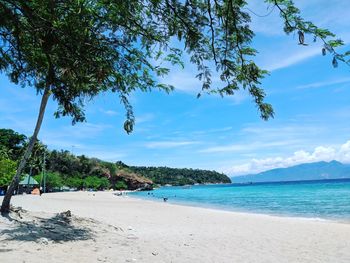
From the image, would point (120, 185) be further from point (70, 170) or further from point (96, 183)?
point (70, 170)

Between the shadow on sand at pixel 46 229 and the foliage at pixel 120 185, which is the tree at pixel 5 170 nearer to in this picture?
the shadow on sand at pixel 46 229

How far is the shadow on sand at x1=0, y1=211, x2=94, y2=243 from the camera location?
9.57m

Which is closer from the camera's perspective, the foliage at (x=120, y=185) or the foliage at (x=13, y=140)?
the foliage at (x=13, y=140)

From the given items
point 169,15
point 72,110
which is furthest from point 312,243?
point 169,15

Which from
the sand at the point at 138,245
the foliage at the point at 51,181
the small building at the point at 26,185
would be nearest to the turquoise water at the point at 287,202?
the sand at the point at 138,245

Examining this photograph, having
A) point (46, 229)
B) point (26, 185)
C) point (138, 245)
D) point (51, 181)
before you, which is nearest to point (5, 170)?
point (26, 185)

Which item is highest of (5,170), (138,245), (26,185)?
(5,170)

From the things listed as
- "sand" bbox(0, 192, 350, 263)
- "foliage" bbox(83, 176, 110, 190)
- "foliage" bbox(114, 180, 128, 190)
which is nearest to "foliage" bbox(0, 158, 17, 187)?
"sand" bbox(0, 192, 350, 263)

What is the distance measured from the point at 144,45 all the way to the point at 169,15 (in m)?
1.00

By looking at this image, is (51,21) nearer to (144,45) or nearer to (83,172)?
(144,45)

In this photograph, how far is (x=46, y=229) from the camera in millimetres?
10547

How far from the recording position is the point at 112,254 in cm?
859

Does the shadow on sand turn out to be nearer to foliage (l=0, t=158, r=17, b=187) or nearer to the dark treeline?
foliage (l=0, t=158, r=17, b=187)

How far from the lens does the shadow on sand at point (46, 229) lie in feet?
31.4
